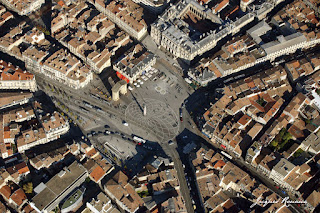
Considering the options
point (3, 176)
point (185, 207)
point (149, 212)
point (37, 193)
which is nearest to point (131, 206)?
point (149, 212)

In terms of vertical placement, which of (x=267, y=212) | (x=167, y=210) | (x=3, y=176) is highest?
(x=3, y=176)

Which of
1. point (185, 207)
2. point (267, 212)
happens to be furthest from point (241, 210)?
point (185, 207)

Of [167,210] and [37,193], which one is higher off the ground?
[37,193]

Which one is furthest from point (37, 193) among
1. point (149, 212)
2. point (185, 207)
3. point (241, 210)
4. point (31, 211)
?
point (241, 210)

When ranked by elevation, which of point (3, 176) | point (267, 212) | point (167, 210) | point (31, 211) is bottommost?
point (267, 212)

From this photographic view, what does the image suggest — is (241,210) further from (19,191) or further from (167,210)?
(19,191)

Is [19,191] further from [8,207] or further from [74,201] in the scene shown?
[74,201]

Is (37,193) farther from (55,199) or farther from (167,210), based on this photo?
(167,210)
